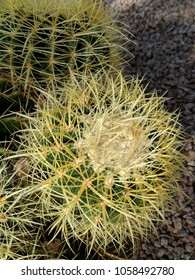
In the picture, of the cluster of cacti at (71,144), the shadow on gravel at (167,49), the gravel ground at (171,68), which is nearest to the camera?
the cluster of cacti at (71,144)

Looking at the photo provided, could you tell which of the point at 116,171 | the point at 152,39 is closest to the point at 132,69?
the point at 152,39

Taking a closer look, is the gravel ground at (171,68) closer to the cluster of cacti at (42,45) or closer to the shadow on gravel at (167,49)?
the shadow on gravel at (167,49)

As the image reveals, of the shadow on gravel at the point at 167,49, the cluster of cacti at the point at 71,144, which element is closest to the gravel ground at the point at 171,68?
the shadow on gravel at the point at 167,49

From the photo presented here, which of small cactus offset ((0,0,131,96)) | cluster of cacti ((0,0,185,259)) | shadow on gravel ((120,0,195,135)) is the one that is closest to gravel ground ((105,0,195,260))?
shadow on gravel ((120,0,195,135))

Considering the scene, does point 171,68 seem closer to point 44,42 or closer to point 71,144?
point 44,42

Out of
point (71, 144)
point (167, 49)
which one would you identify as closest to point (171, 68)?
point (167, 49)
